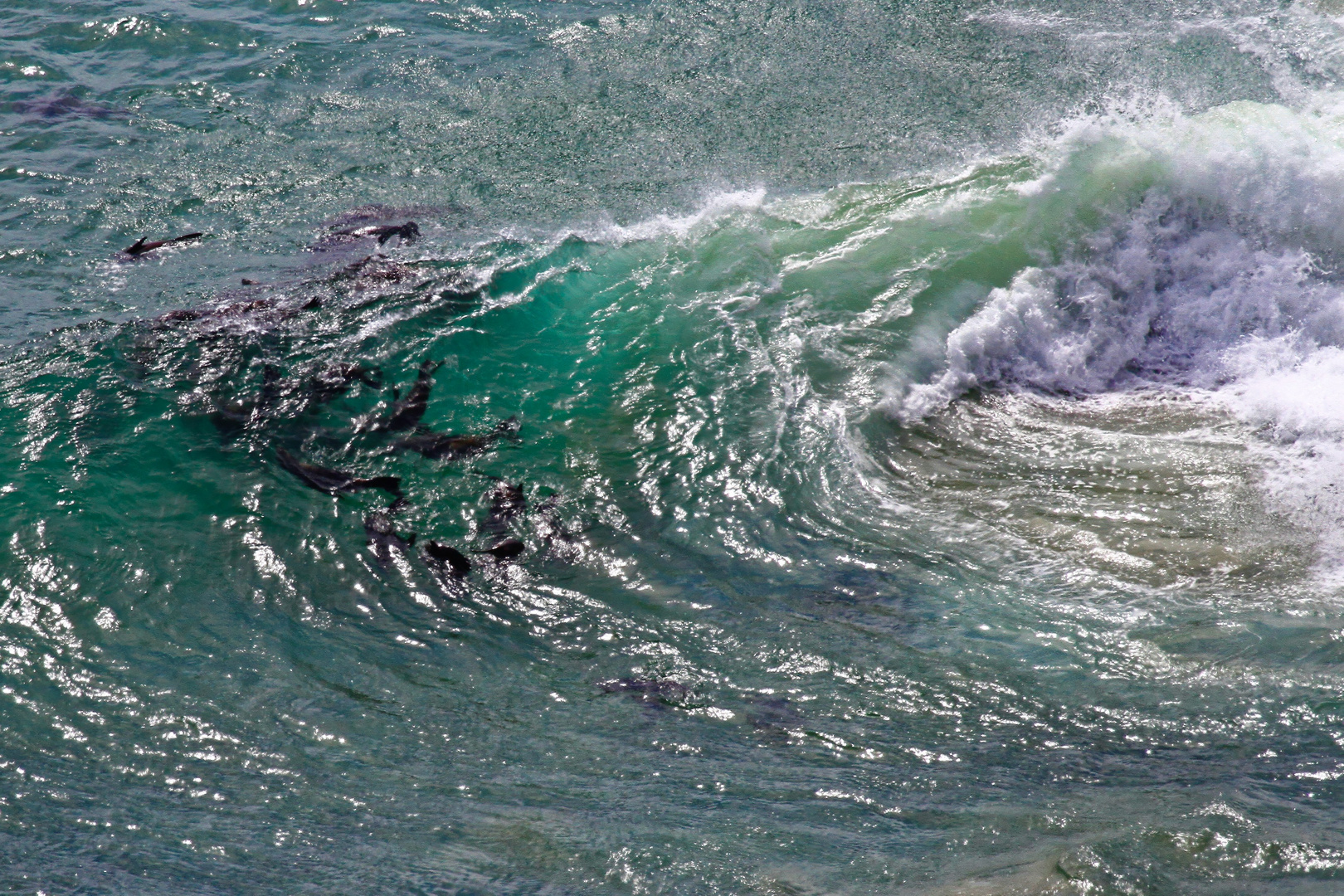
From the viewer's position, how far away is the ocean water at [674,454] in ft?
11.8

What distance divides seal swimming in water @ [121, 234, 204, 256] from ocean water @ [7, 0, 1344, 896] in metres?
0.11

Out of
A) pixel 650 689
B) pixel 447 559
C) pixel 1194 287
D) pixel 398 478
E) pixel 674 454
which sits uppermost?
pixel 1194 287

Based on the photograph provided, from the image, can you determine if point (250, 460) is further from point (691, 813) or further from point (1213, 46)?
point (1213, 46)

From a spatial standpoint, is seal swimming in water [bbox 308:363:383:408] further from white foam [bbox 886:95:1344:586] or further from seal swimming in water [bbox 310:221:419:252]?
white foam [bbox 886:95:1344:586]

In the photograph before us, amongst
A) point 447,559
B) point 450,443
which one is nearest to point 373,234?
point 450,443

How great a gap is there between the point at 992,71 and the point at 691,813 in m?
9.21

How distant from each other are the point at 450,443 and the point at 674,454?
1408mm

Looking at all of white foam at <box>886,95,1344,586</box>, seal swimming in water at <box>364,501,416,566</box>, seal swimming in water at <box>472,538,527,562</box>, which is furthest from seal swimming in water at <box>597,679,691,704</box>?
white foam at <box>886,95,1344,586</box>

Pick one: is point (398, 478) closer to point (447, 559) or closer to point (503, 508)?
point (503, 508)

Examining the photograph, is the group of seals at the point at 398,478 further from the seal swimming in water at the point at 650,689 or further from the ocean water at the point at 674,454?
the seal swimming in water at the point at 650,689

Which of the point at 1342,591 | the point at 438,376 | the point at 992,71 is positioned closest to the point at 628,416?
the point at 438,376

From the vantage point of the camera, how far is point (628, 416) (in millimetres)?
6383

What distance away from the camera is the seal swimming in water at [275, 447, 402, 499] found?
5672 mm

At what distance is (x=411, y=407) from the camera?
6355 millimetres
